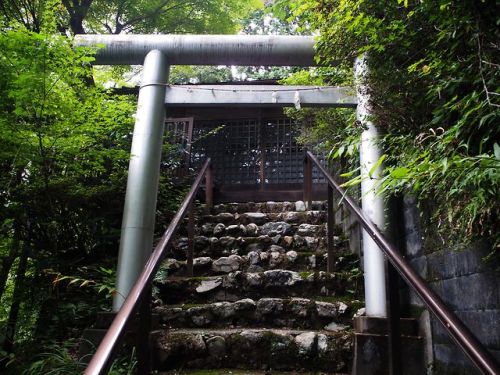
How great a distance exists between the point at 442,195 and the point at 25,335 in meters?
3.35

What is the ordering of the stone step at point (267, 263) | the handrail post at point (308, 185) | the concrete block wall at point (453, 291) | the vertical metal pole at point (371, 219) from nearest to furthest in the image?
the concrete block wall at point (453, 291) < the vertical metal pole at point (371, 219) < the stone step at point (267, 263) < the handrail post at point (308, 185)

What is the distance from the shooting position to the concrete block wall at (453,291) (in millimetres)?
1811

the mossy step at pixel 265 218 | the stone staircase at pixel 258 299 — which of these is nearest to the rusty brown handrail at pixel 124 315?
the stone staircase at pixel 258 299

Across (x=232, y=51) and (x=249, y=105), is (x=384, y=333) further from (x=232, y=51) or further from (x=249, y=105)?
(x=232, y=51)

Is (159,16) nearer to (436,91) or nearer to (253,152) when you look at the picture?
(253,152)

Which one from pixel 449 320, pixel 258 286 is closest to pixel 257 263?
pixel 258 286

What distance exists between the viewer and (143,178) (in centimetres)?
333

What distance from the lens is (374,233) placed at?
89.7 inches

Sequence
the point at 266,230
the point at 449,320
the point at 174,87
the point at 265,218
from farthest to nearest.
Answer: the point at 265,218
the point at 266,230
the point at 174,87
the point at 449,320

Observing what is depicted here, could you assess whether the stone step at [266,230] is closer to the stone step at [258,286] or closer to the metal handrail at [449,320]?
the stone step at [258,286]

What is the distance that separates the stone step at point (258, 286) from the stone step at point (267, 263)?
0.33 metres

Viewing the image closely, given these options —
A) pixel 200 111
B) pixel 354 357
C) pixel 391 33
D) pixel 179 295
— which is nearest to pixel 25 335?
pixel 179 295

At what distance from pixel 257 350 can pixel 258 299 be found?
0.66 metres

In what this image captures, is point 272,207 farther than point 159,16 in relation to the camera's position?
No
